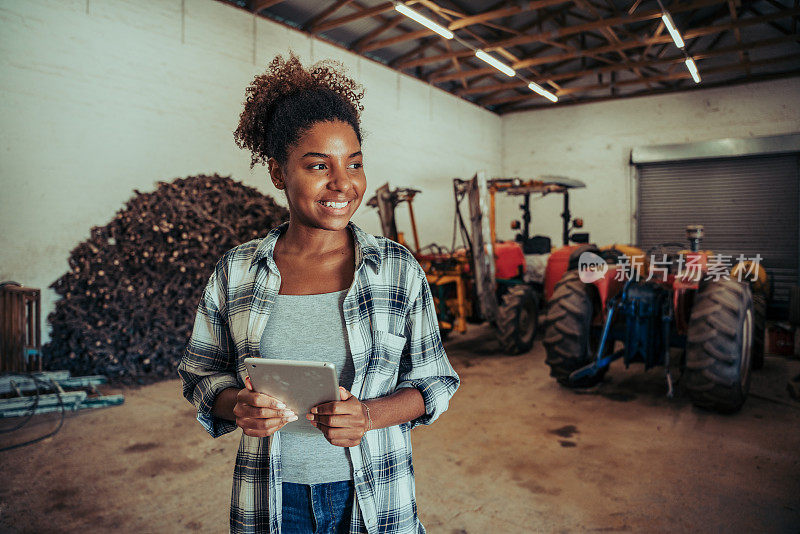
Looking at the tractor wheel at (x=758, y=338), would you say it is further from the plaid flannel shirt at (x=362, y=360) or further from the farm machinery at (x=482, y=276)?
the plaid flannel shirt at (x=362, y=360)

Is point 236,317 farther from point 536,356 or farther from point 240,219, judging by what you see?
point 536,356

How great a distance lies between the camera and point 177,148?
6.49 meters

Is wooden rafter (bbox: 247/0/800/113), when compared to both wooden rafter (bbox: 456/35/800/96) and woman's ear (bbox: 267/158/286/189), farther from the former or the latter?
woman's ear (bbox: 267/158/286/189)

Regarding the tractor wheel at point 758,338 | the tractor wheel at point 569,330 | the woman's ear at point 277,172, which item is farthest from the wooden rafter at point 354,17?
the woman's ear at point 277,172

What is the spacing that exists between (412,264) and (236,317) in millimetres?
431

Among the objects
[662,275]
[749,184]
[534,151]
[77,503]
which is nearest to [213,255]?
[77,503]

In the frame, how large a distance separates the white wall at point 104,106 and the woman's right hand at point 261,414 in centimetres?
536

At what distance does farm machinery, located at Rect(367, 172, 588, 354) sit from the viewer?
6.18 metres

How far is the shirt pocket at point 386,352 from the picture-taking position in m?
1.15

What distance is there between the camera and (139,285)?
561 centimetres

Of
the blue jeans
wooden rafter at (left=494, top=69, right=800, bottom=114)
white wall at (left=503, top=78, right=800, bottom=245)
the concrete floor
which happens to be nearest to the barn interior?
the concrete floor

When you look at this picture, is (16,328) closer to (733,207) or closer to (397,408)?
(397,408)

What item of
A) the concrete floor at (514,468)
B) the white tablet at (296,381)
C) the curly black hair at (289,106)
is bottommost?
the concrete floor at (514,468)

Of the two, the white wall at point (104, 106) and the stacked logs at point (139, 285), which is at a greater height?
the white wall at point (104, 106)
